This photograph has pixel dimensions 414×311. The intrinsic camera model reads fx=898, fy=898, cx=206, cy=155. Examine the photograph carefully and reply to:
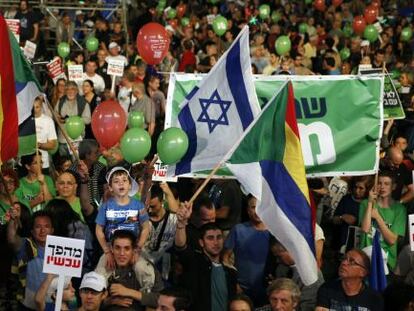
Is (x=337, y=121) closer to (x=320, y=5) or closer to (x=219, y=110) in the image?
(x=219, y=110)

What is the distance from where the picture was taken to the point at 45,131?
10.3 meters

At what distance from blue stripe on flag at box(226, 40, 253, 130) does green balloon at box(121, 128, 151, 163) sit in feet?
3.69

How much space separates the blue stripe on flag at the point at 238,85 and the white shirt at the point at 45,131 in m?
3.76

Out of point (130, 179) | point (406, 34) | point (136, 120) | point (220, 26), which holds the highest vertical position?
point (220, 26)

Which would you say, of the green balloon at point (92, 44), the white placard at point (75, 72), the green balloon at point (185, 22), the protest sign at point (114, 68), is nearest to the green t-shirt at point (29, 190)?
the protest sign at point (114, 68)

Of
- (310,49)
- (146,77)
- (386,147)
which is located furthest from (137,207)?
(310,49)

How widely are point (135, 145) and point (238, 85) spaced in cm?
125

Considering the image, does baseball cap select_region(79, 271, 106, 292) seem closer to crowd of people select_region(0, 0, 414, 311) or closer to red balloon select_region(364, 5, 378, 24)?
crowd of people select_region(0, 0, 414, 311)

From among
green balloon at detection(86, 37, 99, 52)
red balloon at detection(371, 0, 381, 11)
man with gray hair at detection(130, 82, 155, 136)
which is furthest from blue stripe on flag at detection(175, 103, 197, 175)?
red balloon at detection(371, 0, 381, 11)

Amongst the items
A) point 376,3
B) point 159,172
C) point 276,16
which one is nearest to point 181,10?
point 276,16

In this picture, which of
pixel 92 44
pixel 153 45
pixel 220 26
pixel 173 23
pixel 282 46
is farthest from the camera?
pixel 173 23

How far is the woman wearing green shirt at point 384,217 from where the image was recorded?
23.9 ft

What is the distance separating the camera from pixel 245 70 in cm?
691

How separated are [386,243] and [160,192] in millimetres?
1939
